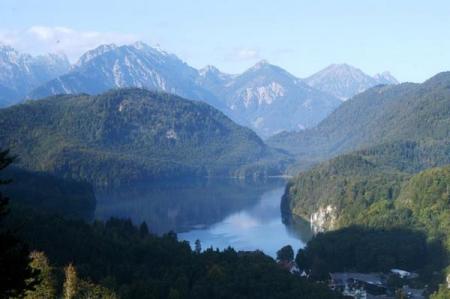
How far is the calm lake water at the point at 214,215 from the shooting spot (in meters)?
114

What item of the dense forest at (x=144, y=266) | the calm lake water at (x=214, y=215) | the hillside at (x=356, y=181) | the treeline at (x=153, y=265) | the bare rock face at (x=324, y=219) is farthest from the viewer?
the bare rock face at (x=324, y=219)

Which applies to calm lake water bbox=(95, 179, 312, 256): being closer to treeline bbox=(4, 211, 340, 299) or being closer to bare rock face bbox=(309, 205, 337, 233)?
bare rock face bbox=(309, 205, 337, 233)

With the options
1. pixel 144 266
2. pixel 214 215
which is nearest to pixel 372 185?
pixel 214 215

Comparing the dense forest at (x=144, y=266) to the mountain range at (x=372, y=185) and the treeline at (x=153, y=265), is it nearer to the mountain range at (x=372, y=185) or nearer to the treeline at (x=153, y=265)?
the treeline at (x=153, y=265)

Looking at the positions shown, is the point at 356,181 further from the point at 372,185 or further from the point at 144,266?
the point at 144,266

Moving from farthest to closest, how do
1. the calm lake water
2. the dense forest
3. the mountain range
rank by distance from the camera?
the calm lake water, the mountain range, the dense forest

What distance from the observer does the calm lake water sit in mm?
113875

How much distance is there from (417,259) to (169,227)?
52.7 metres

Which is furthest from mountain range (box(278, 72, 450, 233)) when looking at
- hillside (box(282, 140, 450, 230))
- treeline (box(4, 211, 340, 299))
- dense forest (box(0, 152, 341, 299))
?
dense forest (box(0, 152, 341, 299))

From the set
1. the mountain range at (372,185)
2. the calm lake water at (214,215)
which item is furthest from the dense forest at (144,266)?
the mountain range at (372,185)

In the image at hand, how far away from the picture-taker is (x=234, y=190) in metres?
199

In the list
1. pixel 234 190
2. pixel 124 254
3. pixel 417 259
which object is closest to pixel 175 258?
pixel 124 254

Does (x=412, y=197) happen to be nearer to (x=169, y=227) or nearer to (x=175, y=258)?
(x=169, y=227)

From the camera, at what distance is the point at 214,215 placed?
14650cm
